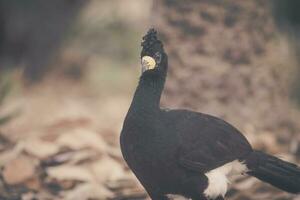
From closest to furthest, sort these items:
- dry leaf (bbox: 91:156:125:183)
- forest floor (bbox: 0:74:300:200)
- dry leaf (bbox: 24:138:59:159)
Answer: forest floor (bbox: 0:74:300:200) → dry leaf (bbox: 91:156:125:183) → dry leaf (bbox: 24:138:59:159)

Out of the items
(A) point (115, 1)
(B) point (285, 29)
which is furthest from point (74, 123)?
(A) point (115, 1)

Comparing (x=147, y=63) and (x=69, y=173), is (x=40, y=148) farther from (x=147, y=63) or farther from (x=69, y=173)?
(x=147, y=63)

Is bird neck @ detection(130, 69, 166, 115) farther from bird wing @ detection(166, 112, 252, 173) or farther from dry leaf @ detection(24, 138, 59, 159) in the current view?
dry leaf @ detection(24, 138, 59, 159)

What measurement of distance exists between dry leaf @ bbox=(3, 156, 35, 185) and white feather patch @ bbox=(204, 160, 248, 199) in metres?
2.35

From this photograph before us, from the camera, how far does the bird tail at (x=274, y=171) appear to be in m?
6.43

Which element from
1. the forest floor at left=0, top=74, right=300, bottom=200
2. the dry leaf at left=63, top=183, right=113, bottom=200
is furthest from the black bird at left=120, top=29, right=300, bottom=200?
the dry leaf at left=63, top=183, right=113, bottom=200

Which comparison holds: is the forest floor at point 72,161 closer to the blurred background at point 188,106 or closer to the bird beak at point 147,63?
the blurred background at point 188,106

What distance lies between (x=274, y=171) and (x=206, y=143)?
694 millimetres

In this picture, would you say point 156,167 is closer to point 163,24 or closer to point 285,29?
point 163,24

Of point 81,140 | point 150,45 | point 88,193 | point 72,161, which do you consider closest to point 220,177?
point 150,45

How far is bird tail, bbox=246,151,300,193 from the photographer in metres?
6.43

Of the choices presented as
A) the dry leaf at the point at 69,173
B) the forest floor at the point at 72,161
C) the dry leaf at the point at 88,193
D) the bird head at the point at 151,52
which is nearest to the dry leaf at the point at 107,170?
the forest floor at the point at 72,161

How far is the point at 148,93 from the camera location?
608 cm

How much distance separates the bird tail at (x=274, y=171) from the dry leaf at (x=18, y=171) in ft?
7.97
